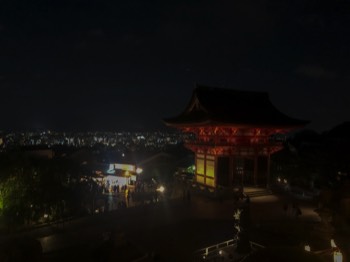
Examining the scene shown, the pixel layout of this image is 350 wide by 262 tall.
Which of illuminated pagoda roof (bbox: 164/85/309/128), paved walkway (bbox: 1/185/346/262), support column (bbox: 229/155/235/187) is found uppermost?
illuminated pagoda roof (bbox: 164/85/309/128)

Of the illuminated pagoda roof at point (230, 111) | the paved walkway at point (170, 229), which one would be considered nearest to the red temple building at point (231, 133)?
the illuminated pagoda roof at point (230, 111)

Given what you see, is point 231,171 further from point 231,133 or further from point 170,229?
point 170,229

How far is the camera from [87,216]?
20688mm

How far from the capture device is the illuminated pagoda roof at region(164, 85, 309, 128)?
27.4 metres

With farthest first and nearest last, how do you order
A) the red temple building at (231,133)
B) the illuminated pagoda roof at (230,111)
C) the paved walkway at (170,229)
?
the red temple building at (231,133) < the illuminated pagoda roof at (230,111) < the paved walkway at (170,229)

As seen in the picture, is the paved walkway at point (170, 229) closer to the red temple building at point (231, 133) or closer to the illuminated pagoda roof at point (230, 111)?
the red temple building at point (231, 133)

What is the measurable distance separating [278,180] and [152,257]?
68.6 feet

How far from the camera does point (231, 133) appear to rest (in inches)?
1109

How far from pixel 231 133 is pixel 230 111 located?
1.95 metres

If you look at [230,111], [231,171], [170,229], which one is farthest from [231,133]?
[170,229]

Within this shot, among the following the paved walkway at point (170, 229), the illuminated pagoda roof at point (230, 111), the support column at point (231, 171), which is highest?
the illuminated pagoda roof at point (230, 111)

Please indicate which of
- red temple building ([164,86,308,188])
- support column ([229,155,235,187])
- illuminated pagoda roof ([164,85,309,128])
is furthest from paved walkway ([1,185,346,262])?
illuminated pagoda roof ([164,85,309,128])

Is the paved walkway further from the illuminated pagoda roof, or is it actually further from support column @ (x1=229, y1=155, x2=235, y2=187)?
the illuminated pagoda roof

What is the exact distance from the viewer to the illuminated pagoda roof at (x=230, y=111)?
89.8 feet
